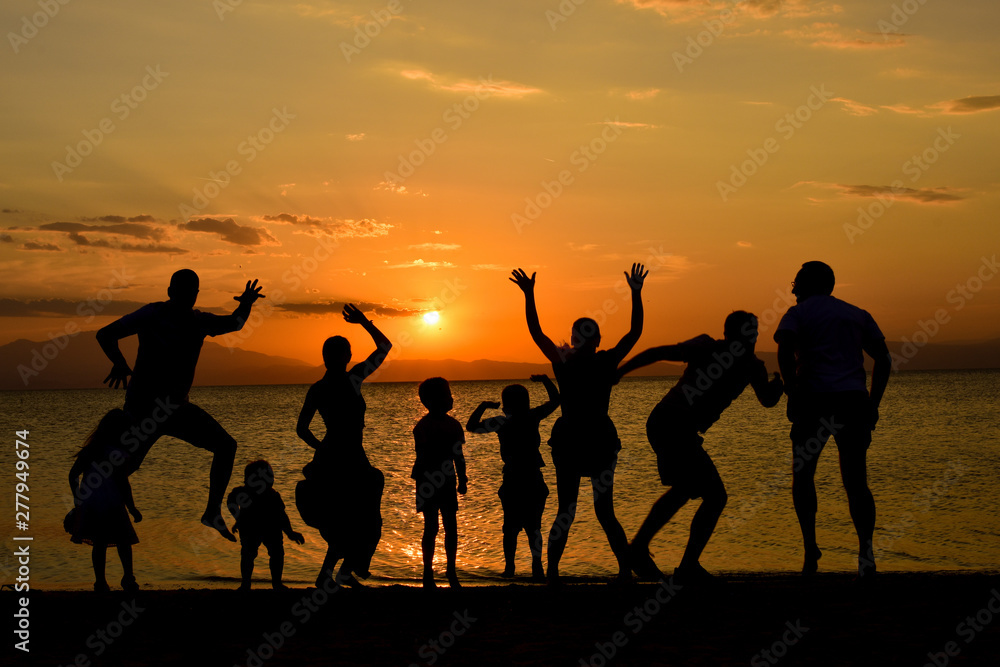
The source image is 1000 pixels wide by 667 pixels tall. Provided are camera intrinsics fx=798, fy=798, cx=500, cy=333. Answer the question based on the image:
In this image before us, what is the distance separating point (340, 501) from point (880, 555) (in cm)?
910

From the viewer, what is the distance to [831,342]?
592 centimetres

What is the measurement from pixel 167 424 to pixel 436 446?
6.67 feet

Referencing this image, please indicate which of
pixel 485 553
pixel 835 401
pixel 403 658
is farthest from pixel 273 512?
pixel 485 553

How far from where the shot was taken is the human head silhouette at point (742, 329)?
6.02 m

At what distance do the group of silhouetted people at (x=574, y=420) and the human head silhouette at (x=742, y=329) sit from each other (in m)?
0.01

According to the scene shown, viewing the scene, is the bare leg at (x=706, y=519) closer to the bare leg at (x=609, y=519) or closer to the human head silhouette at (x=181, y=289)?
the bare leg at (x=609, y=519)

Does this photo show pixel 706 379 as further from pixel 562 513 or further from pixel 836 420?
pixel 562 513

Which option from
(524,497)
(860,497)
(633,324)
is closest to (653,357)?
(633,324)

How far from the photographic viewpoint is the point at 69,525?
21.1ft

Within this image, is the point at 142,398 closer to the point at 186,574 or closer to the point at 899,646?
the point at 899,646

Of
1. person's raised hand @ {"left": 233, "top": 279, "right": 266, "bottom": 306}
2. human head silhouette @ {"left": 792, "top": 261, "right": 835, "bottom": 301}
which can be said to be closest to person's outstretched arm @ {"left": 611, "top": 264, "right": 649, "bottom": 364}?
human head silhouette @ {"left": 792, "top": 261, "right": 835, "bottom": 301}

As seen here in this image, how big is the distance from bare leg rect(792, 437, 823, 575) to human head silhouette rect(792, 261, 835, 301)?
1171 millimetres

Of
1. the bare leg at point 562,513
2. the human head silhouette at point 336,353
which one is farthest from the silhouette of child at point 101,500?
the bare leg at point 562,513

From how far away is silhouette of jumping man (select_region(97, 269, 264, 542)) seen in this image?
587 cm
